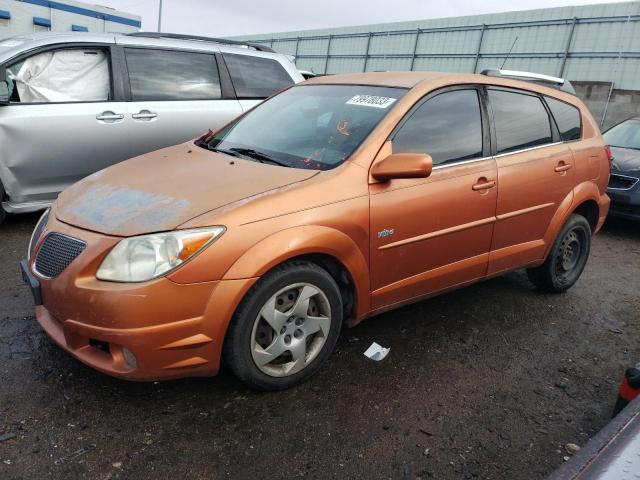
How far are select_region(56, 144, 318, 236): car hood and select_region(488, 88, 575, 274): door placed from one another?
4.90ft

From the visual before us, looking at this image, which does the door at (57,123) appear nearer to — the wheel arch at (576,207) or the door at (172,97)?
the door at (172,97)

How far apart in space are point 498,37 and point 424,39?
116 inches

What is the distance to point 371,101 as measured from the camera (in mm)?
3174

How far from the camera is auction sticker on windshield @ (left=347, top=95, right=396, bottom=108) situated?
310 centimetres

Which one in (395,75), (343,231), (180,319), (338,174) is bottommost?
(180,319)

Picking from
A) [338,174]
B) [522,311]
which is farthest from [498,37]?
[338,174]

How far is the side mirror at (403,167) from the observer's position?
107 inches

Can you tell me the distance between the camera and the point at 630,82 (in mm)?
13133

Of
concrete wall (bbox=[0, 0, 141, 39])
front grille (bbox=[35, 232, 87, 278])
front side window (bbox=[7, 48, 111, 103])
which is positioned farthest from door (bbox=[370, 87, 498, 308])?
concrete wall (bbox=[0, 0, 141, 39])

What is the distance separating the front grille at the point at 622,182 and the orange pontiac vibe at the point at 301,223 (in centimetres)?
320

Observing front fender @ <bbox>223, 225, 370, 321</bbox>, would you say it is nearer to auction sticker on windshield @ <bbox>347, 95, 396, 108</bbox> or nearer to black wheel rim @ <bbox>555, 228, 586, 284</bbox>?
auction sticker on windshield @ <bbox>347, 95, 396, 108</bbox>

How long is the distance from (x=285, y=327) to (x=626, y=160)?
6.29m

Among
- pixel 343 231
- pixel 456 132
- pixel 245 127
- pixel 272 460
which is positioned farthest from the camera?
pixel 245 127

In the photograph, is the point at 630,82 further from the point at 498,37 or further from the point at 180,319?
the point at 180,319
